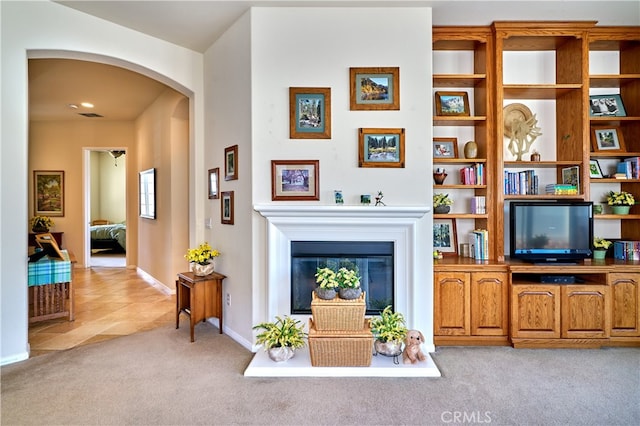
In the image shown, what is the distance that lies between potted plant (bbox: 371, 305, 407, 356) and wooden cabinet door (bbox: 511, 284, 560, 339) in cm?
108

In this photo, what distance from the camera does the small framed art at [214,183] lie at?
361 cm

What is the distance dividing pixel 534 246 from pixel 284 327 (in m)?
2.43

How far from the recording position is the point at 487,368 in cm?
269

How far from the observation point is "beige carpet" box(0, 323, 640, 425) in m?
2.09

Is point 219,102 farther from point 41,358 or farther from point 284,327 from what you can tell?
point 41,358

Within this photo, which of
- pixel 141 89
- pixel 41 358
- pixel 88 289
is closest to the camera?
pixel 41 358

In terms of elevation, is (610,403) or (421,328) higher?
(421,328)

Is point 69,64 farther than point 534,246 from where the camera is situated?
Yes

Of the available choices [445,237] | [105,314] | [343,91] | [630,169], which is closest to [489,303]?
[445,237]

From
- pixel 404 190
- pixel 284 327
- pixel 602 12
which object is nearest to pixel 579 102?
pixel 602 12

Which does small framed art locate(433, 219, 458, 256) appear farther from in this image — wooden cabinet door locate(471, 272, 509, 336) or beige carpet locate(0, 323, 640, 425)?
beige carpet locate(0, 323, 640, 425)

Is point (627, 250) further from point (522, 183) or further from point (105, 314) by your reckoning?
point (105, 314)

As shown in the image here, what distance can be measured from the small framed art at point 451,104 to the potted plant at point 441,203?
839 mm

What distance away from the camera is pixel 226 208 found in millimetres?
3463
